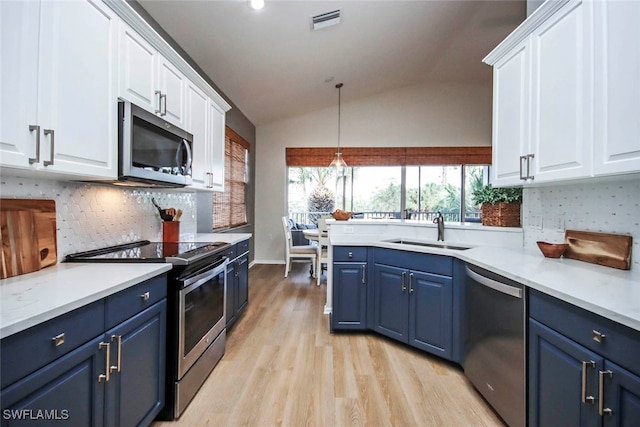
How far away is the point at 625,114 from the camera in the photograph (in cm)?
128

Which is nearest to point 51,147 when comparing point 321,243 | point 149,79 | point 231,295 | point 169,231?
point 149,79

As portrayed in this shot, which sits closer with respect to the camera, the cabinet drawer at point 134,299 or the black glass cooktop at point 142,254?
the cabinet drawer at point 134,299

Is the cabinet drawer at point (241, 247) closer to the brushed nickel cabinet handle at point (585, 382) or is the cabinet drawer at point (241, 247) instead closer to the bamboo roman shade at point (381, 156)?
the brushed nickel cabinet handle at point (585, 382)

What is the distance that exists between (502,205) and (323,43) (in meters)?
2.69

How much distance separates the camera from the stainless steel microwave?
1.67 meters

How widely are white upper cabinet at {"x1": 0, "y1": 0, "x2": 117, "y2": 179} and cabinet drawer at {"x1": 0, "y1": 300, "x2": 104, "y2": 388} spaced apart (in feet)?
1.97

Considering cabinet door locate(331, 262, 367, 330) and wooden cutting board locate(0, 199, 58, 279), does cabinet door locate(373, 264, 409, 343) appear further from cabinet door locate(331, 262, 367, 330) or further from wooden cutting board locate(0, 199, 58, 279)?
wooden cutting board locate(0, 199, 58, 279)

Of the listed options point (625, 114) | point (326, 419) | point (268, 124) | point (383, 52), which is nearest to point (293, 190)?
point (268, 124)

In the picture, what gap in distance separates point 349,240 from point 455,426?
1.70m

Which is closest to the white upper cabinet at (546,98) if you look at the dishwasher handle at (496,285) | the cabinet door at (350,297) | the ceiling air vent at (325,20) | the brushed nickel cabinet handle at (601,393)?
the dishwasher handle at (496,285)

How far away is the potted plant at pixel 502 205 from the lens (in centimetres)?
244

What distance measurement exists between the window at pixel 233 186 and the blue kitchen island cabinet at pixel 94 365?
9.05ft

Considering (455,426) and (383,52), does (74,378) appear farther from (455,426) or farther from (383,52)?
(383,52)

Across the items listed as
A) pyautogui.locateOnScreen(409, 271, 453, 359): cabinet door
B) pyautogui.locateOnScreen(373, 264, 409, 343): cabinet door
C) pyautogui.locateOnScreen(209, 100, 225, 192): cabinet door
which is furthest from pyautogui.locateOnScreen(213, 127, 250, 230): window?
pyautogui.locateOnScreen(409, 271, 453, 359): cabinet door
